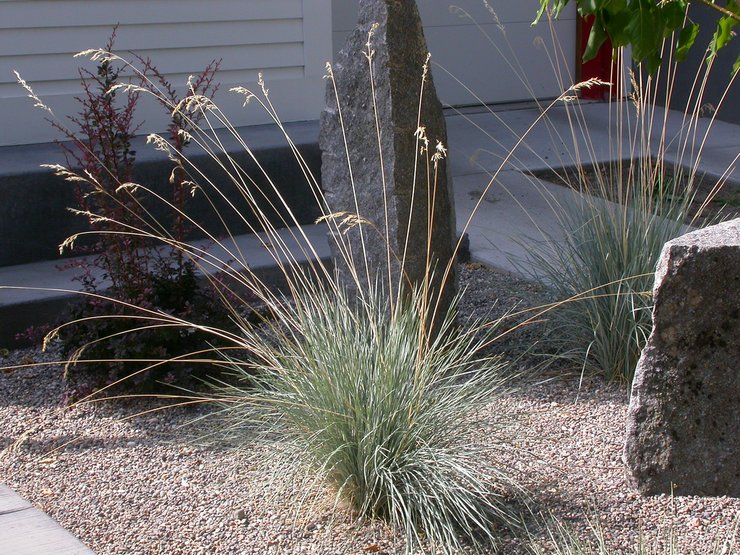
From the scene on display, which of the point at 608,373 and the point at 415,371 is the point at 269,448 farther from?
the point at 608,373

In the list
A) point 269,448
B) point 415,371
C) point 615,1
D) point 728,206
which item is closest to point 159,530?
point 269,448

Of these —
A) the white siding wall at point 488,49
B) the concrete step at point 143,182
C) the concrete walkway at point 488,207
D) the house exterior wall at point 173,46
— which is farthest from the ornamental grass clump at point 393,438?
the white siding wall at point 488,49

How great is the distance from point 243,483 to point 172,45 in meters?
3.61

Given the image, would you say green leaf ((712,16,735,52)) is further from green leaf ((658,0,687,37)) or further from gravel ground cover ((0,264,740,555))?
gravel ground cover ((0,264,740,555))

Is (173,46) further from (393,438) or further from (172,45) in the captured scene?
(393,438)

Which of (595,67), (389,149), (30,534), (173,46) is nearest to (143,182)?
(173,46)

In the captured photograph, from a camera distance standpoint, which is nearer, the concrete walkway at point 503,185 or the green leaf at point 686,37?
the green leaf at point 686,37

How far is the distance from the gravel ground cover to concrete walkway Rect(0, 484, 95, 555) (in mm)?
92

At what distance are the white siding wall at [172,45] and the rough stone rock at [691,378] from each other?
3969 mm

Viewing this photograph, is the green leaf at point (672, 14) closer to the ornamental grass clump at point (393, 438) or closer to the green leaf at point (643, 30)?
the green leaf at point (643, 30)

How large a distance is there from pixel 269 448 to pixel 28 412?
4.36 ft

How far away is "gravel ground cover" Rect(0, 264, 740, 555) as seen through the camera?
2869mm

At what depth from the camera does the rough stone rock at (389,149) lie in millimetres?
3957

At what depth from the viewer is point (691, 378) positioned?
2.99m
